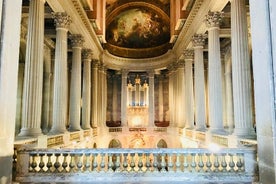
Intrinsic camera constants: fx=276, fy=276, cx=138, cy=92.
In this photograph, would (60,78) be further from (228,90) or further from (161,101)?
(161,101)

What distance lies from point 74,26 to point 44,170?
40.5ft

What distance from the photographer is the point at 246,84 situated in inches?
427

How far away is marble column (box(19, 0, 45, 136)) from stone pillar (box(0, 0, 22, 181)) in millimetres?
5526

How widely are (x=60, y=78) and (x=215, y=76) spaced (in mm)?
8095

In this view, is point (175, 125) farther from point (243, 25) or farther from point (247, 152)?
point (247, 152)

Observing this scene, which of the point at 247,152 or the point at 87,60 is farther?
the point at 87,60

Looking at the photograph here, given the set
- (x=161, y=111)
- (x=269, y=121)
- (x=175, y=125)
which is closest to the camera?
(x=269, y=121)

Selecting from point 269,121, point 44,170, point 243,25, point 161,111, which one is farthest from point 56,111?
point 161,111

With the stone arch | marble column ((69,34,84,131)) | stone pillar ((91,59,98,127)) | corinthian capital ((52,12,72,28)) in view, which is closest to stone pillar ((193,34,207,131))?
marble column ((69,34,84,131))

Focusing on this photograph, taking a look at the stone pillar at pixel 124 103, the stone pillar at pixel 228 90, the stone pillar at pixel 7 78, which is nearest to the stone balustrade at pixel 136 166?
the stone pillar at pixel 7 78

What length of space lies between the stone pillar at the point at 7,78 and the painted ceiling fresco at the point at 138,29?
2524 centimetres

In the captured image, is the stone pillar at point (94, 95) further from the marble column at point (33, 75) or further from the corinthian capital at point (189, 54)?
the marble column at point (33, 75)

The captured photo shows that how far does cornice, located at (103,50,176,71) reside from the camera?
96.7 ft

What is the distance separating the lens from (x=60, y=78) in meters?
14.6
